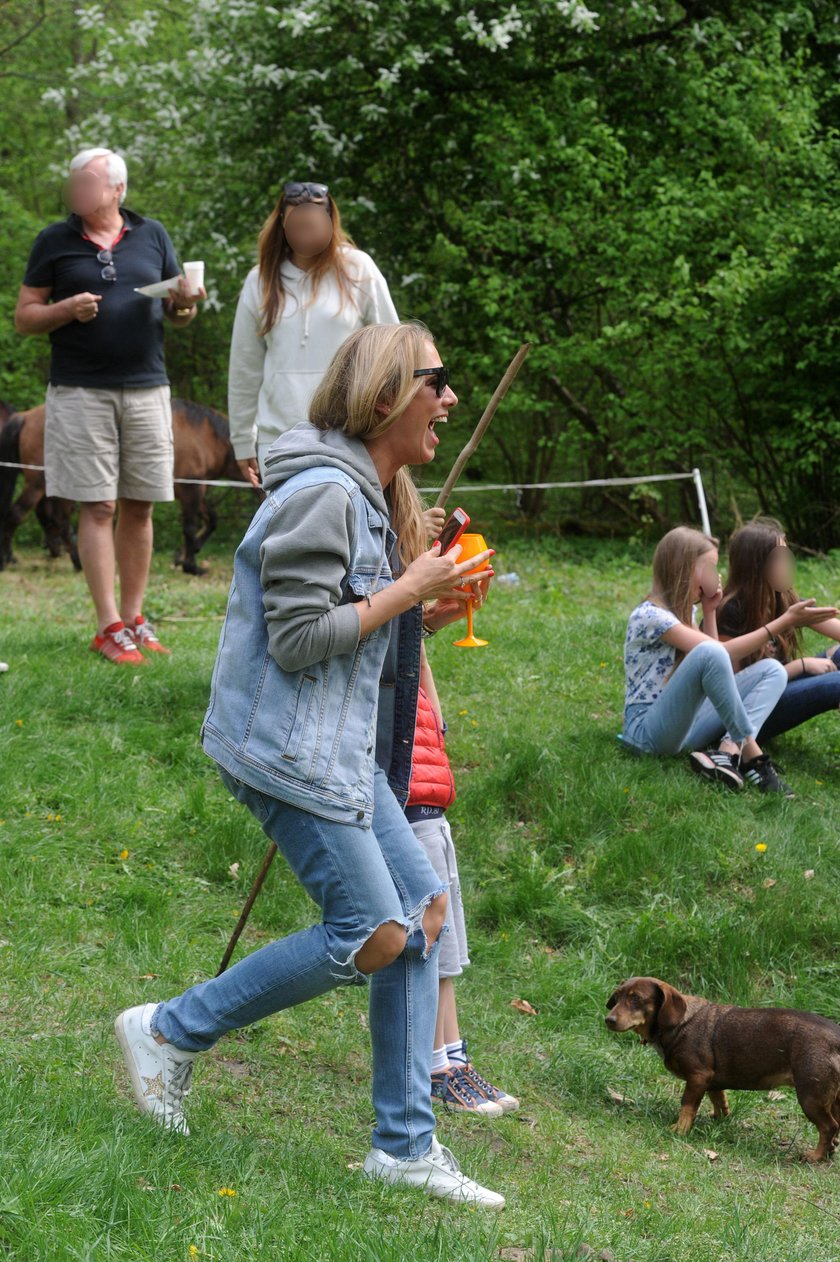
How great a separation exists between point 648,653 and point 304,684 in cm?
373

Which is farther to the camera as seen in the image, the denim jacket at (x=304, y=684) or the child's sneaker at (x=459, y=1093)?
the child's sneaker at (x=459, y=1093)

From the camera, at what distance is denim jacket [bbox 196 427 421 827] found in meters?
2.96

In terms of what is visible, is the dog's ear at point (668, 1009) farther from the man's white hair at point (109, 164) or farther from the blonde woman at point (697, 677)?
the man's white hair at point (109, 164)

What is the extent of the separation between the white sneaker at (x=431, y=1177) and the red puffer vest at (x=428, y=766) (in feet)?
3.16

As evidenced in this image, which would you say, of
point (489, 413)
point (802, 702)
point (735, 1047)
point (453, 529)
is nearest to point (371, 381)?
point (489, 413)

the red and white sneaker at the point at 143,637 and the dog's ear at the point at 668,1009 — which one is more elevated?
the dog's ear at the point at 668,1009

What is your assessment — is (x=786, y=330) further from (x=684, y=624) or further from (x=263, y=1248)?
(x=263, y=1248)

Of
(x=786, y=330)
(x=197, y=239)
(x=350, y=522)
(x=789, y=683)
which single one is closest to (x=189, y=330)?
(x=197, y=239)

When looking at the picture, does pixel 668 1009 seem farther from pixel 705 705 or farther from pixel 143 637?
pixel 143 637

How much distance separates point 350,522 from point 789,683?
14.1ft

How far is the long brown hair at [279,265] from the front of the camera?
5789 millimetres

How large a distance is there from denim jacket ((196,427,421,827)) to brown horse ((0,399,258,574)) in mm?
9686

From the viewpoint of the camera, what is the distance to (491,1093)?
4.06 metres

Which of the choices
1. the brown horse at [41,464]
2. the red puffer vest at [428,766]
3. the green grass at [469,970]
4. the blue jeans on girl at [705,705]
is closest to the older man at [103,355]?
the green grass at [469,970]
